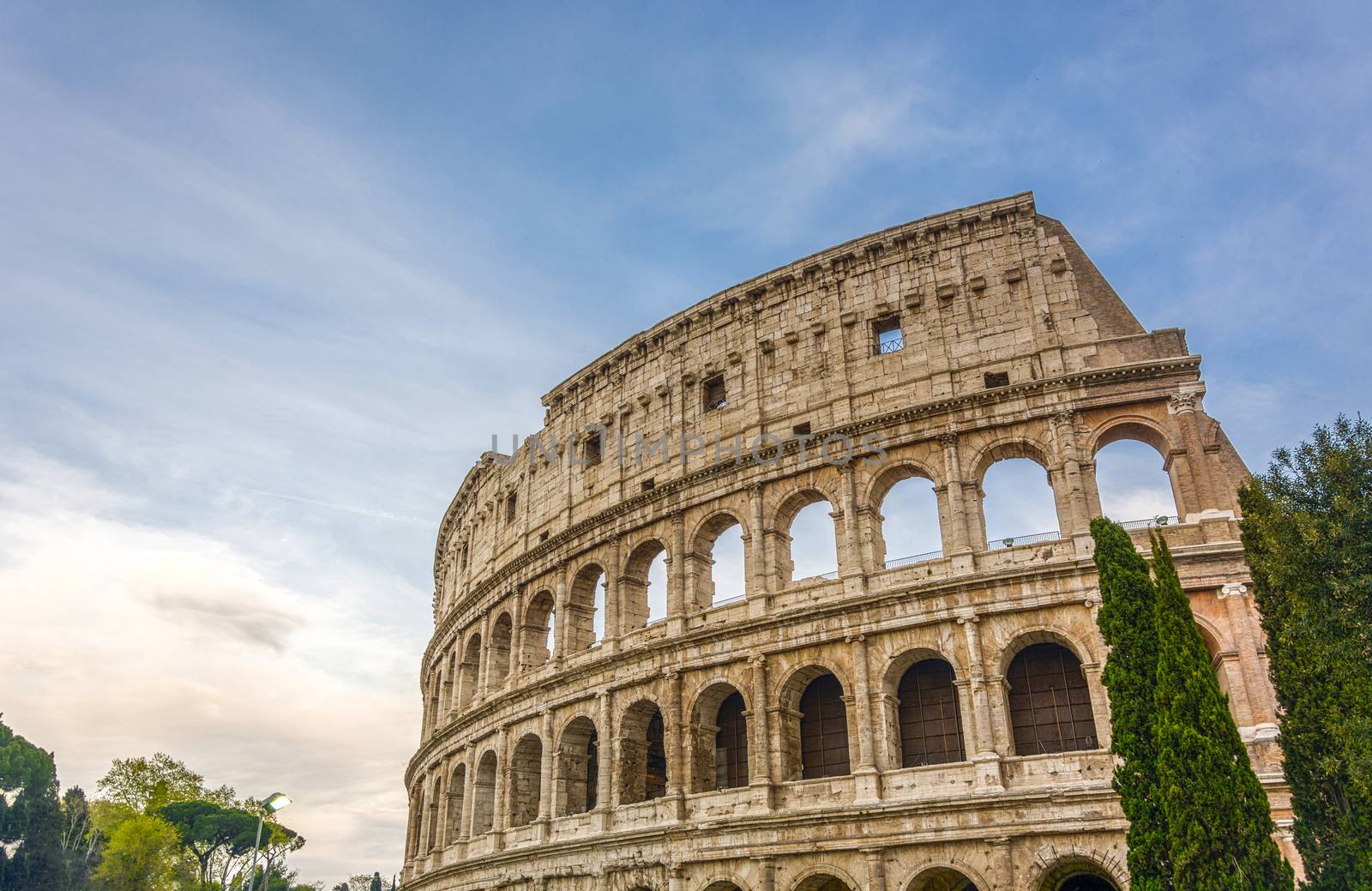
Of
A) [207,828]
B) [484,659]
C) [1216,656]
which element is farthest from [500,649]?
[207,828]

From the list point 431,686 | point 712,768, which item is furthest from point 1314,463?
point 431,686

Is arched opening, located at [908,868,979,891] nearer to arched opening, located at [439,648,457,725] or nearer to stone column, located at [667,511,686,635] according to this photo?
stone column, located at [667,511,686,635]

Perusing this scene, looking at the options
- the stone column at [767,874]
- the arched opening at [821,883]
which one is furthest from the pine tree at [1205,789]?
the stone column at [767,874]

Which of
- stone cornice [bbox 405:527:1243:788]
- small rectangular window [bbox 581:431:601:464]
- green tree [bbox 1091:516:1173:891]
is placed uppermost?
small rectangular window [bbox 581:431:601:464]

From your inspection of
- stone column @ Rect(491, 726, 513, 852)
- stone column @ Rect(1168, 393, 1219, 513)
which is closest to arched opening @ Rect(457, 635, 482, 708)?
stone column @ Rect(491, 726, 513, 852)

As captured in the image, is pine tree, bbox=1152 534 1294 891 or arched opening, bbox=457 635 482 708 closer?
pine tree, bbox=1152 534 1294 891

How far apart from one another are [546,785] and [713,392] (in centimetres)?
1038

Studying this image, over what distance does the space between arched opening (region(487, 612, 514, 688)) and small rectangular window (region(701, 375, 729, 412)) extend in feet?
29.4

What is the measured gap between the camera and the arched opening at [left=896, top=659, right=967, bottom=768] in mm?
19312

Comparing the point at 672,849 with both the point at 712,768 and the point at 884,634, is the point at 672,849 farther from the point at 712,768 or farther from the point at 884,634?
the point at 884,634

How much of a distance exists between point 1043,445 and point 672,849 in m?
11.1

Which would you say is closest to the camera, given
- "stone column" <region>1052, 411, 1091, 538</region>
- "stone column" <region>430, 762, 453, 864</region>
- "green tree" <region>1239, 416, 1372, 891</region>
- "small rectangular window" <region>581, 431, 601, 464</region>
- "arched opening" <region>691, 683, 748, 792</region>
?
"green tree" <region>1239, 416, 1372, 891</region>

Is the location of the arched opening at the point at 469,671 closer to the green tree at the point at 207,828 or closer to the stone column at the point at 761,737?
the stone column at the point at 761,737

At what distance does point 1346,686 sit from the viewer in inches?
512
